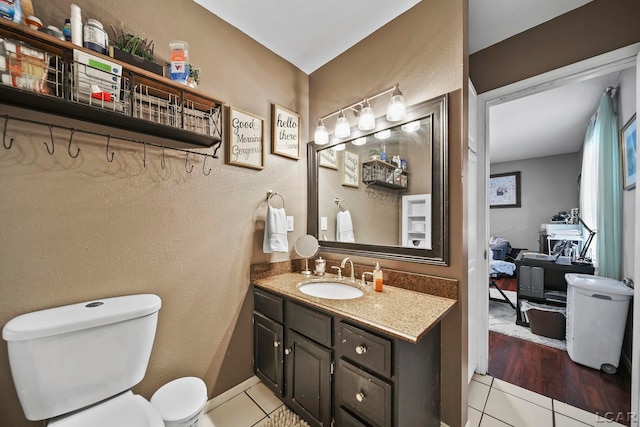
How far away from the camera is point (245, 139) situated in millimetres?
1666

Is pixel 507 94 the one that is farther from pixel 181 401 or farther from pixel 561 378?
pixel 181 401

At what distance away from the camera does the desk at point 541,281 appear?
2494 millimetres

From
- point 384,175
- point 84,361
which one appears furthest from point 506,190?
point 84,361

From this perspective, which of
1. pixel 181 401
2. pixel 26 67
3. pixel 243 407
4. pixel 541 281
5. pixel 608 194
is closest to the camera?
pixel 26 67

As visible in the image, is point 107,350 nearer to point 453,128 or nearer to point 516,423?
point 453,128

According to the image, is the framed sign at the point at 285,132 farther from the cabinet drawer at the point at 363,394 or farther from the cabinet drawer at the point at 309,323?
the cabinet drawer at the point at 363,394

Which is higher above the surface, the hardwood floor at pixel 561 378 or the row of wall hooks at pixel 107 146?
the row of wall hooks at pixel 107 146

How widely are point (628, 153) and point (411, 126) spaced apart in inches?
73.2

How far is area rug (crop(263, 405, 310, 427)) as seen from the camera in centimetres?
139

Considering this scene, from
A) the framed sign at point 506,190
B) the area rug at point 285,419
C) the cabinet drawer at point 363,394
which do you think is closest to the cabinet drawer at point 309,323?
the cabinet drawer at point 363,394

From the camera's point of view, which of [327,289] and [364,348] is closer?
[364,348]

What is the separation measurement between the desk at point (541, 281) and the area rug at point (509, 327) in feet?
0.42

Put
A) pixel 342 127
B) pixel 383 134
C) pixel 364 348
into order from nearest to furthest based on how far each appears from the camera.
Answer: pixel 364 348 < pixel 383 134 < pixel 342 127

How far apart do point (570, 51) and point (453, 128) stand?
981mm
